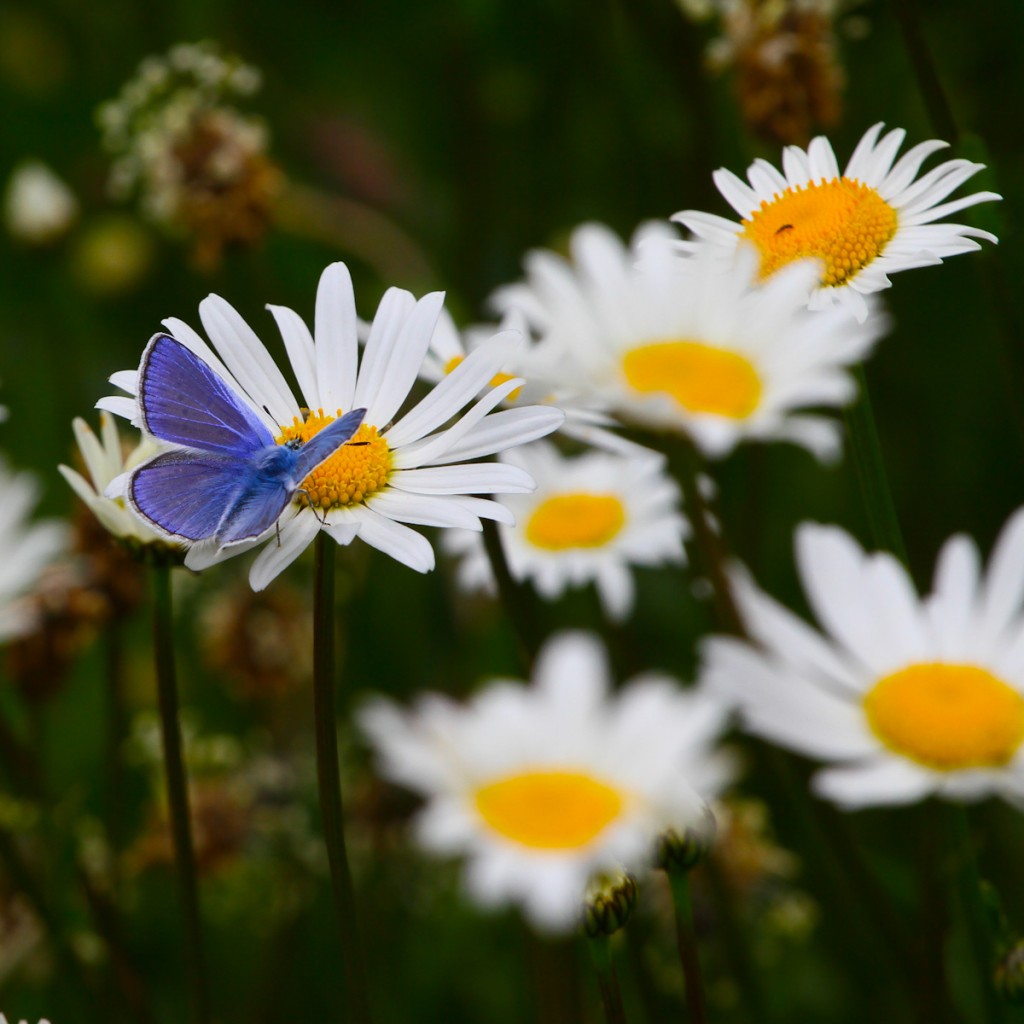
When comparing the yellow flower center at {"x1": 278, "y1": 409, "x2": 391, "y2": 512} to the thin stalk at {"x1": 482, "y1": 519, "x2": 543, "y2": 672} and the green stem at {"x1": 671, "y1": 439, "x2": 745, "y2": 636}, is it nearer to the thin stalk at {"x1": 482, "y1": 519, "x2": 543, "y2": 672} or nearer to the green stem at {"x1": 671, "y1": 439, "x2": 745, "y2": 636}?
the thin stalk at {"x1": 482, "y1": 519, "x2": 543, "y2": 672}

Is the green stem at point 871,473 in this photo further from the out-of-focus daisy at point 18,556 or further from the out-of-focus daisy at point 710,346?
the out-of-focus daisy at point 18,556

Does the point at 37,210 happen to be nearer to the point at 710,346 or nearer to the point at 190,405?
Answer: the point at 190,405

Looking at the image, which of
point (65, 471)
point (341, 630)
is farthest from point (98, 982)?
point (65, 471)

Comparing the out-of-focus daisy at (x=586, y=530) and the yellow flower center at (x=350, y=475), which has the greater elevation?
the out-of-focus daisy at (x=586, y=530)

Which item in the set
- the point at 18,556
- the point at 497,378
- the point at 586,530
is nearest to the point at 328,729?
the point at 497,378

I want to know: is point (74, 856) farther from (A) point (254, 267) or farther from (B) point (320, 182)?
(B) point (320, 182)

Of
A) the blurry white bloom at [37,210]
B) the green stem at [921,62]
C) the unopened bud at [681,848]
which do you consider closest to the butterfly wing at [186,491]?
the unopened bud at [681,848]
